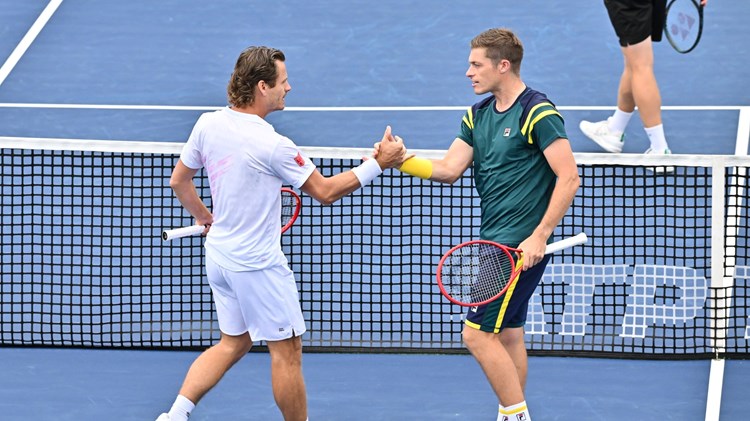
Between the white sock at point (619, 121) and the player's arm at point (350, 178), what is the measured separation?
3.93m

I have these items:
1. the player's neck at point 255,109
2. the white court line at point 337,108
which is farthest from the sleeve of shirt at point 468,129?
the white court line at point 337,108

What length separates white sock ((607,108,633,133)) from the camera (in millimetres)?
9748

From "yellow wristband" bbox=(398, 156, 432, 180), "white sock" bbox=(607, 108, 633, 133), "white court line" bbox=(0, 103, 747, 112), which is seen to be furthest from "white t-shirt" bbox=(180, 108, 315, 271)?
"white court line" bbox=(0, 103, 747, 112)

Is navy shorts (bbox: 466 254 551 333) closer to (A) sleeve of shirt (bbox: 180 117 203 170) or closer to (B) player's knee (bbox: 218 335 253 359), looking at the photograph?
(B) player's knee (bbox: 218 335 253 359)

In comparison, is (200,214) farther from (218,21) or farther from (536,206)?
(218,21)

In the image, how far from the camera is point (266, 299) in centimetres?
600

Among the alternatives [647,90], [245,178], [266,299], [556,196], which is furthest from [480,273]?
[647,90]

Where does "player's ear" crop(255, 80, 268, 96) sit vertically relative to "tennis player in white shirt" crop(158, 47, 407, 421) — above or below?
above

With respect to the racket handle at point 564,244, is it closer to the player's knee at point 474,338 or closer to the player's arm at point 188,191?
the player's knee at point 474,338

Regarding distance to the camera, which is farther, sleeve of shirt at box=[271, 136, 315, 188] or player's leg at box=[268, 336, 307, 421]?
player's leg at box=[268, 336, 307, 421]

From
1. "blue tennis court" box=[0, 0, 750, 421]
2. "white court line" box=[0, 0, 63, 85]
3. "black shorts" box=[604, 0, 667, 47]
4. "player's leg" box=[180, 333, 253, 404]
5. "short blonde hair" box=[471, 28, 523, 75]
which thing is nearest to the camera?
"short blonde hair" box=[471, 28, 523, 75]

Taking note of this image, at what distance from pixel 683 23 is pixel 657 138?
32.5 inches

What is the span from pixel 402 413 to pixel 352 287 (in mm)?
1450

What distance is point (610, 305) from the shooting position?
7543 millimetres
